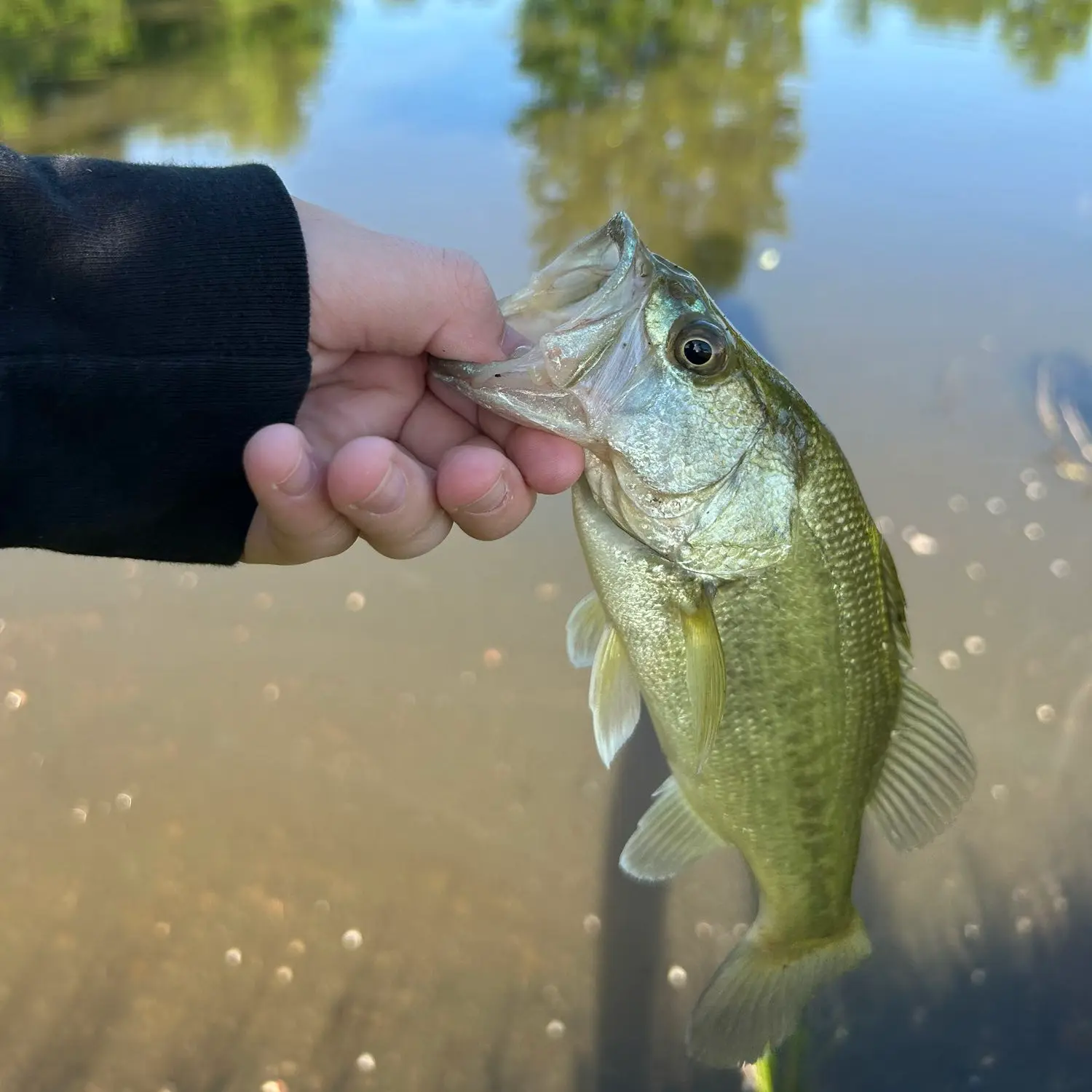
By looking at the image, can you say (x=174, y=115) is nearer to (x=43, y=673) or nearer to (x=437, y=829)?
(x=43, y=673)

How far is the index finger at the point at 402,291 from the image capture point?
1.71 m

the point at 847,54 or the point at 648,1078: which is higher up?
the point at 847,54

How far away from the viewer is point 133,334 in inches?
63.2

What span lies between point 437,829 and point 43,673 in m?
1.81

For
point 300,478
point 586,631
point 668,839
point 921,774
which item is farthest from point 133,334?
point 921,774

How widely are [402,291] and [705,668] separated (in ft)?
3.05

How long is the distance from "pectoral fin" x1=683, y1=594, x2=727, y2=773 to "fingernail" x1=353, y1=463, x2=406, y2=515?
0.59 meters

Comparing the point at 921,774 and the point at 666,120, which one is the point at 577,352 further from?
the point at 666,120

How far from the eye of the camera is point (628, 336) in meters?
1.56

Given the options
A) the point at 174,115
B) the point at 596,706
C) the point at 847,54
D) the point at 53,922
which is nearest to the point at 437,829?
the point at 53,922

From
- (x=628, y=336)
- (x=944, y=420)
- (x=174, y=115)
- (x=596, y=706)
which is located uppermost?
(x=628, y=336)

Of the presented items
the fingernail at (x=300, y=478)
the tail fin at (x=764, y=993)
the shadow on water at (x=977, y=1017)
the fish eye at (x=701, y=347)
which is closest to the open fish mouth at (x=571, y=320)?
the fish eye at (x=701, y=347)

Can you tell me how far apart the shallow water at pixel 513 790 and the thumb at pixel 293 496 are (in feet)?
5.59

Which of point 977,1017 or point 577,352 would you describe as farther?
point 977,1017
